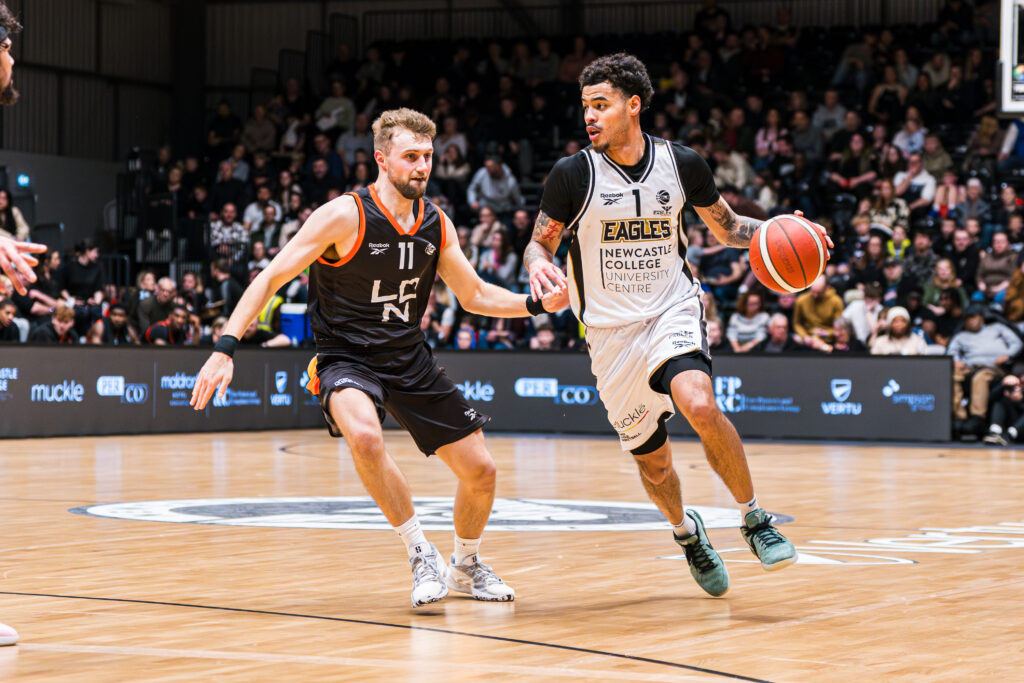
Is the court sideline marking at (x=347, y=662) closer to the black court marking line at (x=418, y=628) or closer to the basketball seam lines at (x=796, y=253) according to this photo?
the black court marking line at (x=418, y=628)

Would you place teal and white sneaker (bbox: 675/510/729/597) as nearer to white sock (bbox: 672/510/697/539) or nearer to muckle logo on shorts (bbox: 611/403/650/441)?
white sock (bbox: 672/510/697/539)

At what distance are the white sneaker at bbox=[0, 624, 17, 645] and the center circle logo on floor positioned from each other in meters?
3.89

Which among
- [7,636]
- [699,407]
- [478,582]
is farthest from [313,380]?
[7,636]

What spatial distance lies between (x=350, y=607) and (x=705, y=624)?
4.64ft

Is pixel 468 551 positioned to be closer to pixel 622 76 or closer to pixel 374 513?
pixel 622 76

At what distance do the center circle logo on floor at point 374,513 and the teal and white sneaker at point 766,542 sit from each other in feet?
8.91

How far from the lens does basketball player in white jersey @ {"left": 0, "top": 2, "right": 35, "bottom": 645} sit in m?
4.48

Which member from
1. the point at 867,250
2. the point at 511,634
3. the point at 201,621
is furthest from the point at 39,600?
the point at 867,250

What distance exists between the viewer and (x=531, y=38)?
27844 mm

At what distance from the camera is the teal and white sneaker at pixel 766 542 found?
5.96m

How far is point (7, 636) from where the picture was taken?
4.86 metres

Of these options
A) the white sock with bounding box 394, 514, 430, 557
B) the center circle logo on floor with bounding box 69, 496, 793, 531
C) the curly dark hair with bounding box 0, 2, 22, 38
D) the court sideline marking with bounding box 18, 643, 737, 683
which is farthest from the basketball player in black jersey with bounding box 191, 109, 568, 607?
the center circle logo on floor with bounding box 69, 496, 793, 531

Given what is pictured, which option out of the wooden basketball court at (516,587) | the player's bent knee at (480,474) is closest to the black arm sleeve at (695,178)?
the player's bent knee at (480,474)

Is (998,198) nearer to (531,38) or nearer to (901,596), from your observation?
(531,38)
